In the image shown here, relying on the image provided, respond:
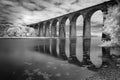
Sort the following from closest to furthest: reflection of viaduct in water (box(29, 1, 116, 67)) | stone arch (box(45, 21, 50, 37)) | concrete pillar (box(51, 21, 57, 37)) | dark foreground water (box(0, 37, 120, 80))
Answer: dark foreground water (box(0, 37, 120, 80)), reflection of viaduct in water (box(29, 1, 116, 67)), concrete pillar (box(51, 21, 57, 37)), stone arch (box(45, 21, 50, 37))

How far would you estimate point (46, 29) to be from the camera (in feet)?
258

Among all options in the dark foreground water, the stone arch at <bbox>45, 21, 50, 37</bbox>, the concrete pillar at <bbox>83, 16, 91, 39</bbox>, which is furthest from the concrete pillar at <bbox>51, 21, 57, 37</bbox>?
the dark foreground water

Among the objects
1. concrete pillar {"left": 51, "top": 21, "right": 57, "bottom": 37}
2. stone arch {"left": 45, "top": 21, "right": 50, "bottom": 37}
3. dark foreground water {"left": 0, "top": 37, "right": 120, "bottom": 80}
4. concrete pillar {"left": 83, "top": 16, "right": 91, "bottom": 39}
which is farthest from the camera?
stone arch {"left": 45, "top": 21, "right": 50, "bottom": 37}

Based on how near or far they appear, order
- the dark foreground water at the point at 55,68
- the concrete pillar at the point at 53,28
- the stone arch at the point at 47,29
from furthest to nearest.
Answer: the stone arch at the point at 47,29 < the concrete pillar at the point at 53,28 < the dark foreground water at the point at 55,68

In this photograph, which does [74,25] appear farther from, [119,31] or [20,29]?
[20,29]

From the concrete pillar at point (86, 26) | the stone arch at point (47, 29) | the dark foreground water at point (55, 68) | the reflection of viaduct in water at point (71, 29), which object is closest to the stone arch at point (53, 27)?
the reflection of viaduct in water at point (71, 29)

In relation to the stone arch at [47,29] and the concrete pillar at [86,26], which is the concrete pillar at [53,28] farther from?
the concrete pillar at [86,26]

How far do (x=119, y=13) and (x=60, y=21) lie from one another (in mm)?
46011

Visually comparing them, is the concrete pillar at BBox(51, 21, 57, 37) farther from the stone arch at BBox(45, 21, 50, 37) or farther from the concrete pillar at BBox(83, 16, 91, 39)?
Result: the concrete pillar at BBox(83, 16, 91, 39)

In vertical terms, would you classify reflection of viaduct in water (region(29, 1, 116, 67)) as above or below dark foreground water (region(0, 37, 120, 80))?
above

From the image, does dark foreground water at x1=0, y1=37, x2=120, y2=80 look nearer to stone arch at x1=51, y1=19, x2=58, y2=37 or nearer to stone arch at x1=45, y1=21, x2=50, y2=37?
stone arch at x1=51, y1=19, x2=58, y2=37

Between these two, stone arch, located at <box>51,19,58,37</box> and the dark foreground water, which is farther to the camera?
stone arch, located at <box>51,19,58,37</box>

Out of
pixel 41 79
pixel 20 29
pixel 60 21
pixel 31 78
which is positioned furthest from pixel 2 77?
pixel 20 29

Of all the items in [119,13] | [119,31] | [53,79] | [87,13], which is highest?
[87,13]
